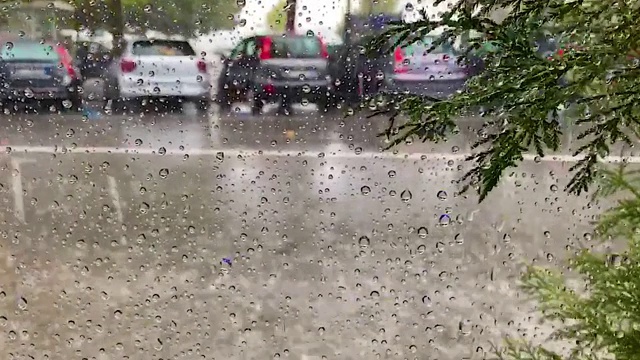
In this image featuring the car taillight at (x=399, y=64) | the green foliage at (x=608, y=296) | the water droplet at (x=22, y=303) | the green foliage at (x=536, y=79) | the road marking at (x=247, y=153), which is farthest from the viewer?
the water droplet at (x=22, y=303)

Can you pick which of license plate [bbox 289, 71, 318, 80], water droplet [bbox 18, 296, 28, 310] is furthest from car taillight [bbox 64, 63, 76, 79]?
water droplet [bbox 18, 296, 28, 310]

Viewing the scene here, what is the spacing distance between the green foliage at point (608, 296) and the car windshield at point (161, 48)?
2.73 feet

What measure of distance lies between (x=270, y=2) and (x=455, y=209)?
62 cm

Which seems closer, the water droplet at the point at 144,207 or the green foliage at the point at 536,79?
the green foliage at the point at 536,79

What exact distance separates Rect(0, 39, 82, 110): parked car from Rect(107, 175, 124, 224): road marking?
18cm

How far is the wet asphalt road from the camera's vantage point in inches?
54.8

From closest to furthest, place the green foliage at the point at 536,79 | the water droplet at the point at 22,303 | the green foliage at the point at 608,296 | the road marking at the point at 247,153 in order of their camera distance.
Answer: the green foliage at the point at 536,79 → the green foliage at the point at 608,296 → the road marking at the point at 247,153 → the water droplet at the point at 22,303

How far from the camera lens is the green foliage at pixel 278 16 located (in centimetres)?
128

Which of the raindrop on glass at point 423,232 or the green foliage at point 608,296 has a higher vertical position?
the green foliage at point 608,296

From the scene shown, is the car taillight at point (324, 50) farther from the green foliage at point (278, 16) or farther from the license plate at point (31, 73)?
the license plate at point (31, 73)

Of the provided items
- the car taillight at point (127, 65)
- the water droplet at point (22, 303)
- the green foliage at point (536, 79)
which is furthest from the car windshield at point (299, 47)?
the water droplet at point (22, 303)

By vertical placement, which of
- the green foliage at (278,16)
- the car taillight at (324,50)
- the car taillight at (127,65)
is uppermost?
the green foliage at (278,16)

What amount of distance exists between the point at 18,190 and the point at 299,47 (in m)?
0.72

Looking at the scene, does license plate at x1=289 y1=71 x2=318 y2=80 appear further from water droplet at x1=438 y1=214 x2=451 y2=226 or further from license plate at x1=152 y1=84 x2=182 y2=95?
water droplet at x1=438 y1=214 x2=451 y2=226
